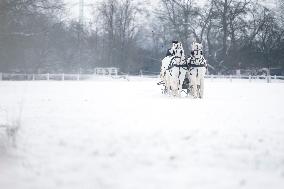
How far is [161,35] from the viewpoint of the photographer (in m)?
72.8

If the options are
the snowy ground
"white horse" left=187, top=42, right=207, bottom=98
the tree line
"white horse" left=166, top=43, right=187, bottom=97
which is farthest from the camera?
the tree line

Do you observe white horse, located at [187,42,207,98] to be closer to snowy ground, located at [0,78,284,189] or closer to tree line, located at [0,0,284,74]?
snowy ground, located at [0,78,284,189]

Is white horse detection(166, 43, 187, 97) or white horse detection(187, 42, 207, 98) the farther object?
white horse detection(166, 43, 187, 97)

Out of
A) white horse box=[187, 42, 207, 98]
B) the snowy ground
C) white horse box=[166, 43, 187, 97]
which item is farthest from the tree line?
the snowy ground

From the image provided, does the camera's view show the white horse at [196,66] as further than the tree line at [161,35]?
No

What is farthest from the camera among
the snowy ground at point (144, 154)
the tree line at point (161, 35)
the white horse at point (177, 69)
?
the tree line at point (161, 35)

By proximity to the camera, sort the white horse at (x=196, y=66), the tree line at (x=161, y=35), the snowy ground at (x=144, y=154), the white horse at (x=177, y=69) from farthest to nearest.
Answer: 1. the tree line at (x=161, y=35)
2. the white horse at (x=177, y=69)
3. the white horse at (x=196, y=66)
4. the snowy ground at (x=144, y=154)

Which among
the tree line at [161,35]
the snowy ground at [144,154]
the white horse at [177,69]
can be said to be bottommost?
the snowy ground at [144,154]

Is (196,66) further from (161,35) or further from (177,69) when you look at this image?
(161,35)

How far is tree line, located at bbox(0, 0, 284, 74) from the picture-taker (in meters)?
61.6

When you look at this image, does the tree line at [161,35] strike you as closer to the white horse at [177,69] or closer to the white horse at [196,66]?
the white horse at [177,69]

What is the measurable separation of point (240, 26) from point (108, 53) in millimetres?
23096

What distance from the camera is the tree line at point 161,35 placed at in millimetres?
61594

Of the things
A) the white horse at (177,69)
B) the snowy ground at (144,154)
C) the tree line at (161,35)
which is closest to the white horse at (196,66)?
the white horse at (177,69)
